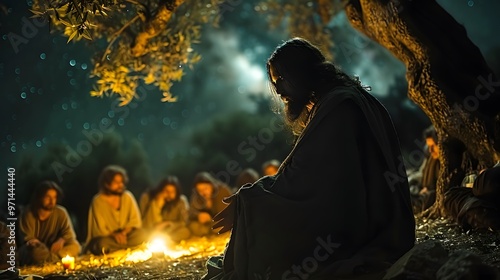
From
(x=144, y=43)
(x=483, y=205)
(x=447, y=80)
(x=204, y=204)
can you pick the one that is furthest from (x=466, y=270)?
(x=204, y=204)

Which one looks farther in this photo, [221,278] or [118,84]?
[118,84]

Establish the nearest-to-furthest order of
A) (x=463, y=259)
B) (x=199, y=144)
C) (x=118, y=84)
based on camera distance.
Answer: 1. (x=463, y=259)
2. (x=118, y=84)
3. (x=199, y=144)

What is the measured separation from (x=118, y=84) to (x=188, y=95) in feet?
34.9

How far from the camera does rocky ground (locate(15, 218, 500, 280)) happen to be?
3348mm

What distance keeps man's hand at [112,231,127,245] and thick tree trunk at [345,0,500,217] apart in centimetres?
521

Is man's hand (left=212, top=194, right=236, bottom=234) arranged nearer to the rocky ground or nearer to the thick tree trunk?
the rocky ground

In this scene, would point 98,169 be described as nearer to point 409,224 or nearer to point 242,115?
point 242,115

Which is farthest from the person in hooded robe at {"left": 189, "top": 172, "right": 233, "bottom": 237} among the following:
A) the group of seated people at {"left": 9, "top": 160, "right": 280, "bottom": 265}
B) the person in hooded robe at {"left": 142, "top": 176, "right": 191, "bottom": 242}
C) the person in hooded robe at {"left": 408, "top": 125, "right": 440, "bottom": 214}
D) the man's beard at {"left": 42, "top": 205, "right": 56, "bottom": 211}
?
the person in hooded robe at {"left": 408, "top": 125, "right": 440, "bottom": 214}

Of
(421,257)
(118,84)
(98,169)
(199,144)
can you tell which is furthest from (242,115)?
(421,257)

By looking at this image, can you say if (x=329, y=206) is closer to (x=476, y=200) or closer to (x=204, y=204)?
(x=476, y=200)

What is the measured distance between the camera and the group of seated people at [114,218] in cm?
882

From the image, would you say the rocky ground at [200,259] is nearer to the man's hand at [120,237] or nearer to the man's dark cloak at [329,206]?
the man's dark cloak at [329,206]

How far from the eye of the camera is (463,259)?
3.10m

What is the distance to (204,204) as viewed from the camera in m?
11.2
